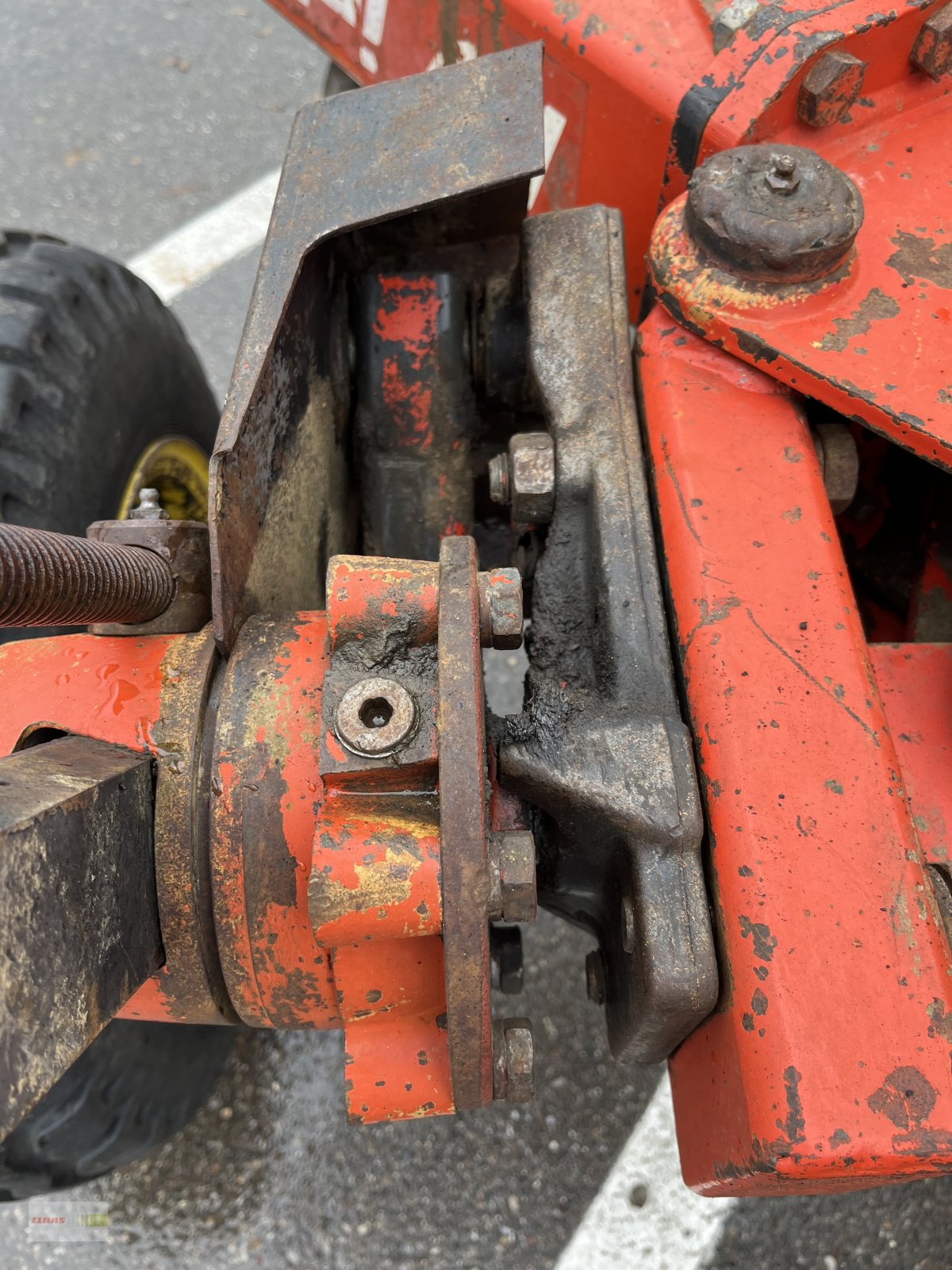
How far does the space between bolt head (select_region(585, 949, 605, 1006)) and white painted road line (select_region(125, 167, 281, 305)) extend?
2.15 m

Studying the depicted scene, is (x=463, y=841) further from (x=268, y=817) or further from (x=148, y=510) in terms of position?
(x=148, y=510)

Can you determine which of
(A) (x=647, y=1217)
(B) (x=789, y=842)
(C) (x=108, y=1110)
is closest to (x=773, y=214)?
(B) (x=789, y=842)

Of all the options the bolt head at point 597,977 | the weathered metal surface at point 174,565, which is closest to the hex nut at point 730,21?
the weathered metal surface at point 174,565

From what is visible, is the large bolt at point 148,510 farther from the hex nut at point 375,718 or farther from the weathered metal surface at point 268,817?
the hex nut at point 375,718

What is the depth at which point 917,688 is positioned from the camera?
3.06 ft

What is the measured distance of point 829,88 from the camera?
1037 millimetres

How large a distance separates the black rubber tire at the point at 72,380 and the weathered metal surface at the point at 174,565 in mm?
355

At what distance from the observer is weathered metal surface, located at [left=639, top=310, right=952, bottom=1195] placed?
71 cm

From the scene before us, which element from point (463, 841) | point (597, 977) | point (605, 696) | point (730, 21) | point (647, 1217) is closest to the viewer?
point (463, 841)

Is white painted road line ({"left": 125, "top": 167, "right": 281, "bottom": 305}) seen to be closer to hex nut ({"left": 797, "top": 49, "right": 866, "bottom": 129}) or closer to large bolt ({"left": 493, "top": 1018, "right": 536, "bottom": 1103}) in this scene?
hex nut ({"left": 797, "top": 49, "right": 866, "bottom": 129})

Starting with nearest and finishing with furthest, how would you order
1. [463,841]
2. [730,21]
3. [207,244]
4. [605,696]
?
[463,841]
[605,696]
[730,21]
[207,244]

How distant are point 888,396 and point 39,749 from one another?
87cm

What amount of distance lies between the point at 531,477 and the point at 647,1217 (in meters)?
1.26

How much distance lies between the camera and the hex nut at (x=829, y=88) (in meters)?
1.03
